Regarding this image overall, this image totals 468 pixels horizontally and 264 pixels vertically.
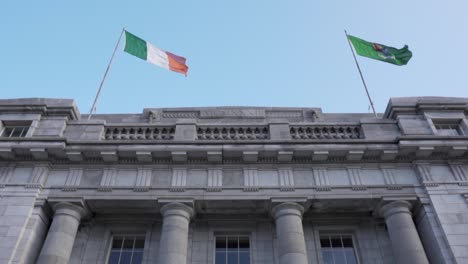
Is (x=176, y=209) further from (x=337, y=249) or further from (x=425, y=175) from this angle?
(x=425, y=175)

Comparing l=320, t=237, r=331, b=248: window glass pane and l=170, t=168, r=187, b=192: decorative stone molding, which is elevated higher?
l=170, t=168, r=187, b=192: decorative stone molding

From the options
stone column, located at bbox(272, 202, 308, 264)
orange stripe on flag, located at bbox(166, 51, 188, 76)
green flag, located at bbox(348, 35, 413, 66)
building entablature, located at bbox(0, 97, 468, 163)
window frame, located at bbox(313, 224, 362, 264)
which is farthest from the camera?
orange stripe on flag, located at bbox(166, 51, 188, 76)

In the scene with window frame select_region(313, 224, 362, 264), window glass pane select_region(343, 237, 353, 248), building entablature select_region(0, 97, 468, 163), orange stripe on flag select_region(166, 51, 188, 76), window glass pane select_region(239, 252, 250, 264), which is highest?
orange stripe on flag select_region(166, 51, 188, 76)

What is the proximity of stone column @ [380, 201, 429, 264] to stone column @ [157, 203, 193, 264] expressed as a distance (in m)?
7.77

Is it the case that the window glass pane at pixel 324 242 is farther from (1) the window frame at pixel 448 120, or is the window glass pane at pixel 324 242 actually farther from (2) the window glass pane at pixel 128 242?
(2) the window glass pane at pixel 128 242

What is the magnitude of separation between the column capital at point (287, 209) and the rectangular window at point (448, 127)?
25.9 ft

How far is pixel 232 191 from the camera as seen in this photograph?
17.0 m

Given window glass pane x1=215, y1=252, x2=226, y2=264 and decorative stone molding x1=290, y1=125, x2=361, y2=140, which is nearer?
window glass pane x1=215, y1=252, x2=226, y2=264

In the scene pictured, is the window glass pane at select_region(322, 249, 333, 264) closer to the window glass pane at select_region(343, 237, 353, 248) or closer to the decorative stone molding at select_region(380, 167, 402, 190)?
the window glass pane at select_region(343, 237, 353, 248)

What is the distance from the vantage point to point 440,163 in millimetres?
17750

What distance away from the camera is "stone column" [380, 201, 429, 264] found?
1491 cm

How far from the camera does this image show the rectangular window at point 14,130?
756 inches

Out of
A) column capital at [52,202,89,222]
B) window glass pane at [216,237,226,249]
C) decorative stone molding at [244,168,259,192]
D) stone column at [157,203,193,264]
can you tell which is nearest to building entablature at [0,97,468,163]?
decorative stone molding at [244,168,259,192]

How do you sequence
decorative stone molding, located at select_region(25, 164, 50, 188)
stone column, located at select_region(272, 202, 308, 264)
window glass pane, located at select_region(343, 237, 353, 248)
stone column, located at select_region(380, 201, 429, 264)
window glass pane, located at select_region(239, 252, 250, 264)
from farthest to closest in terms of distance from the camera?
window glass pane, located at select_region(343, 237, 353, 248) → decorative stone molding, located at select_region(25, 164, 50, 188) → window glass pane, located at select_region(239, 252, 250, 264) → stone column, located at select_region(272, 202, 308, 264) → stone column, located at select_region(380, 201, 429, 264)
